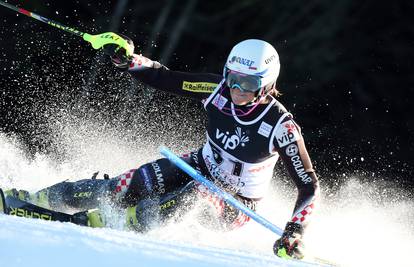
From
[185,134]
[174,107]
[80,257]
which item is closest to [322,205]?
[185,134]

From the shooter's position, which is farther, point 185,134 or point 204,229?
point 185,134

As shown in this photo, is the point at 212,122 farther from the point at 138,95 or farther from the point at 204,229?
the point at 138,95

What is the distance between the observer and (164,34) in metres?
10.9

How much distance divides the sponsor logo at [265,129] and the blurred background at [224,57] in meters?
4.87

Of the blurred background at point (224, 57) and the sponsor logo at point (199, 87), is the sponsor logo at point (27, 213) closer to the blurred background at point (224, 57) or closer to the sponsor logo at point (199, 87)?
the sponsor logo at point (199, 87)

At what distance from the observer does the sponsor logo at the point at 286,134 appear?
401 cm

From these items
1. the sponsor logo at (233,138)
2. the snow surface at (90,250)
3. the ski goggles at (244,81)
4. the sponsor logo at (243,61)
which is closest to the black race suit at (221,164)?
the sponsor logo at (233,138)

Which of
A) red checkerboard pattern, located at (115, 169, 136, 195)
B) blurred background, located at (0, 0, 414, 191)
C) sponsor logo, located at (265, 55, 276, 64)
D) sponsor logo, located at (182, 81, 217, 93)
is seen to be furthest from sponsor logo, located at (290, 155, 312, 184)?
blurred background, located at (0, 0, 414, 191)

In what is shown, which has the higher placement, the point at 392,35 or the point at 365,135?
the point at 392,35

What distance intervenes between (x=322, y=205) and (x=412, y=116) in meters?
3.30

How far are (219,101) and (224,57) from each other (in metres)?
6.55

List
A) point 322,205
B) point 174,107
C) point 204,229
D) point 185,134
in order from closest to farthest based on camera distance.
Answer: point 204,229, point 322,205, point 185,134, point 174,107

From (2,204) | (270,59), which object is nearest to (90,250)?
(2,204)

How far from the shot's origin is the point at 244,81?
4023 millimetres
